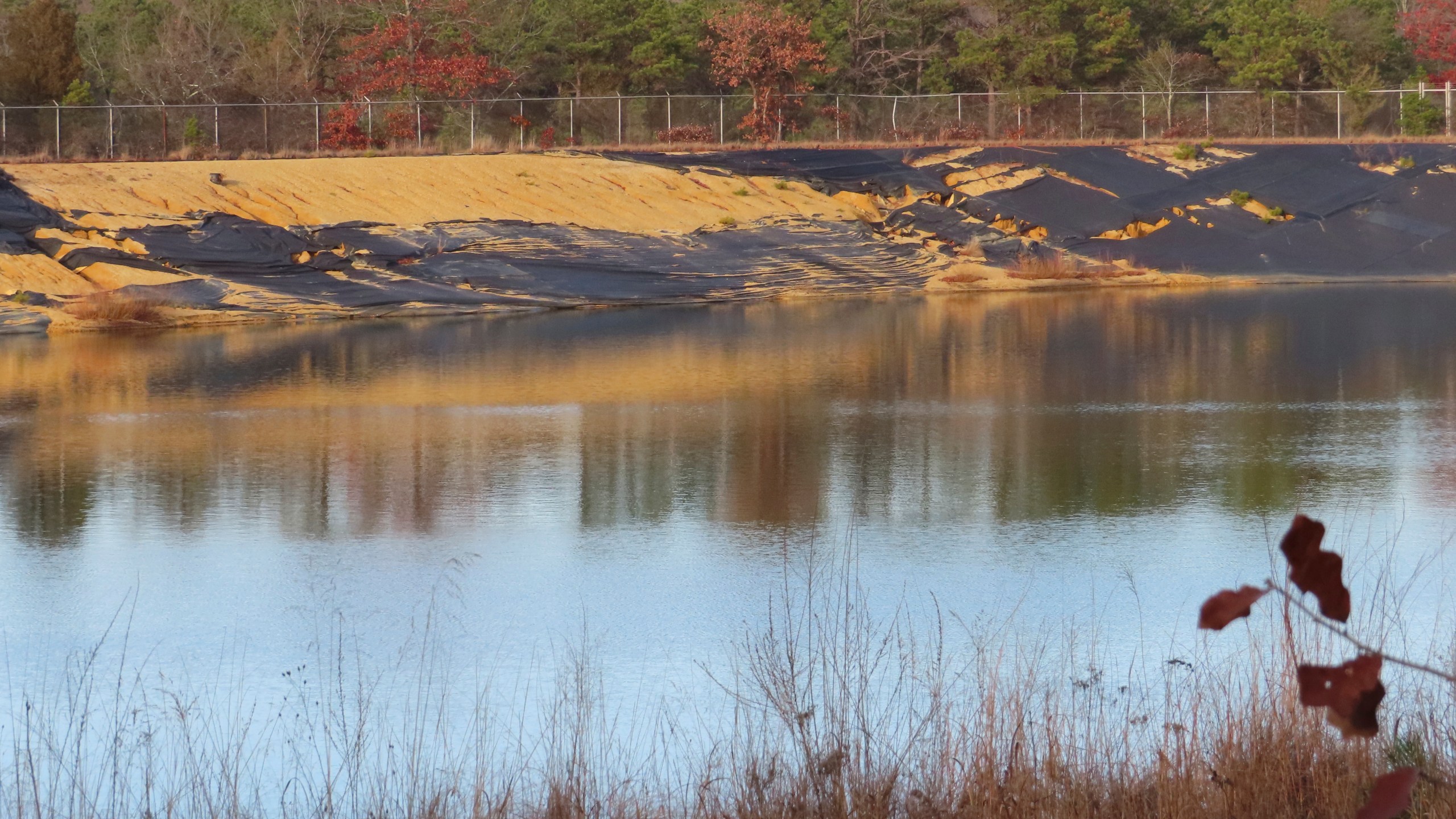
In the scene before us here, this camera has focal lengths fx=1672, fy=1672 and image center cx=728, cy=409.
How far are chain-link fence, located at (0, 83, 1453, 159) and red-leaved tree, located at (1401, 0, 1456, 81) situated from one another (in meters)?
6.37

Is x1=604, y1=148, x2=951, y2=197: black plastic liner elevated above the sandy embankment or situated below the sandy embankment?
above

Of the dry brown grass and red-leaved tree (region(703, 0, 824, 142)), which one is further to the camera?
red-leaved tree (region(703, 0, 824, 142))

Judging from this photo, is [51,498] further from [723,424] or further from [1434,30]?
[1434,30]

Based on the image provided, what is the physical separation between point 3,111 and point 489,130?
13172 millimetres

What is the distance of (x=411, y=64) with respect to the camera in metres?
48.9

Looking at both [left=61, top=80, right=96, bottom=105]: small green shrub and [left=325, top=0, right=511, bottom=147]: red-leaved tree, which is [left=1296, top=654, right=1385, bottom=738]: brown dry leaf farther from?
[left=61, top=80, right=96, bottom=105]: small green shrub

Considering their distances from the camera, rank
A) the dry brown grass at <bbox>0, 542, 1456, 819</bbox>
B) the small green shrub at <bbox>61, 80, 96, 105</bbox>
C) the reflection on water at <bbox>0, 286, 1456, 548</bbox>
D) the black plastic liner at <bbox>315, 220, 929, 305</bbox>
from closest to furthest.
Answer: the dry brown grass at <bbox>0, 542, 1456, 819</bbox> → the reflection on water at <bbox>0, 286, 1456, 548</bbox> → the black plastic liner at <bbox>315, 220, 929, 305</bbox> → the small green shrub at <bbox>61, 80, 96, 105</bbox>

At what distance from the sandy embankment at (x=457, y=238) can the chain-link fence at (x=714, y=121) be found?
17.3 feet

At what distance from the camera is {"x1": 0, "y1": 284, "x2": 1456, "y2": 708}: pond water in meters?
8.91

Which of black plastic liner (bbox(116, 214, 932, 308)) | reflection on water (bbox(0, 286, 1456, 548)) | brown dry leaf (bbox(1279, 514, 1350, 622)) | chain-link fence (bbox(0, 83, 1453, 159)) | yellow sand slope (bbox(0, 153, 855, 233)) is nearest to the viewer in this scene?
brown dry leaf (bbox(1279, 514, 1350, 622))

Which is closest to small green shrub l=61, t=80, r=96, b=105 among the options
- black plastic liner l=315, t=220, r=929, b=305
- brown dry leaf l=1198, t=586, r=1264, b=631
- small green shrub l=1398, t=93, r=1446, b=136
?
black plastic liner l=315, t=220, r=929, b=305

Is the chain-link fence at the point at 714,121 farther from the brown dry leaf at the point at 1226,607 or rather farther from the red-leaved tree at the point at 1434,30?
the brown dry leaf at the point at 1226,607

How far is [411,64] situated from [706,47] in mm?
10442

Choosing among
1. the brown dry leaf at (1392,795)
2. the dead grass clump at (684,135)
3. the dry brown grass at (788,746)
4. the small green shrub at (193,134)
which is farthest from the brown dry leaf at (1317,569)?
the dead grass clump at (684,135)
